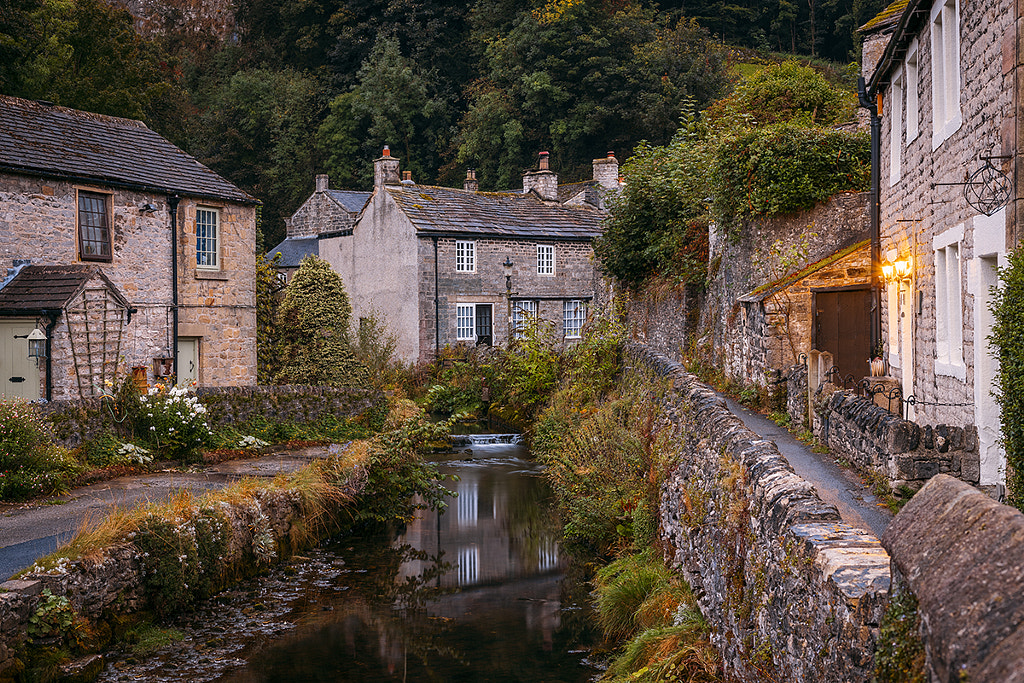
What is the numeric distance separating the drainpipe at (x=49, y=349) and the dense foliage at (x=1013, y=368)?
15.7 m

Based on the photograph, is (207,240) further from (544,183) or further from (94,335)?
(544,183)

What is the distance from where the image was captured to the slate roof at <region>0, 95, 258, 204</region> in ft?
62.5

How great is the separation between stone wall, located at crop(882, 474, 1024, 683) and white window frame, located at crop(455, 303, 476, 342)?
30.6 meters

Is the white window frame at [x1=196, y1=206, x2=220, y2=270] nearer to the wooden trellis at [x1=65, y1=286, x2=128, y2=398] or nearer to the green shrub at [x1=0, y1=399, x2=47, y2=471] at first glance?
the wooden trellis at [x1=65, y1=286, x2=128, y2=398]

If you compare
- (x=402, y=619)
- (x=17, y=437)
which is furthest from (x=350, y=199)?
(x=402, y=619)

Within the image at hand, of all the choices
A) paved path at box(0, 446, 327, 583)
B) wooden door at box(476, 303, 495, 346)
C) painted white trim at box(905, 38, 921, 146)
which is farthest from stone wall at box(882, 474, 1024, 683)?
wooden door at box(476, 303, 495, 346)

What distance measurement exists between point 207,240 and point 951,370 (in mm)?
17649

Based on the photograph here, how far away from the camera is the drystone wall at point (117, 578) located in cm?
769

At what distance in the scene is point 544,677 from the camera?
937cm

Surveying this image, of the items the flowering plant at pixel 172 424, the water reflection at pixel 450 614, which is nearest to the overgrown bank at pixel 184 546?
the water reflection at pixel 450 614

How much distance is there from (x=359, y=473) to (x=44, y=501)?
4496mm

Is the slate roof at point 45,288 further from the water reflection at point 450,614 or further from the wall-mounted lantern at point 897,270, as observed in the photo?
the wall-mounted lantern at point 897,270

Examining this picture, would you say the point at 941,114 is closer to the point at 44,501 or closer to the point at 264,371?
the point at 44,501

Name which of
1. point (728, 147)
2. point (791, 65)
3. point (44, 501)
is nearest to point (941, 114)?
point (728, 147)
